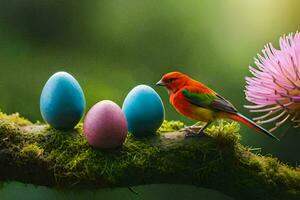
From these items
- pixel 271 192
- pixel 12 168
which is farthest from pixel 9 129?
pixel 271 192

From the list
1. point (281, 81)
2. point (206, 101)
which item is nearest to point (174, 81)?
point (206, 101)

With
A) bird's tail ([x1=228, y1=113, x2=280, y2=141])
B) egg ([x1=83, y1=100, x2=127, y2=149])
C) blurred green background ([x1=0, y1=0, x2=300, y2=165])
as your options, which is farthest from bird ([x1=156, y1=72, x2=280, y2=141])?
blurred green background ([x1=0, y1=0, x2=300, y2=165])

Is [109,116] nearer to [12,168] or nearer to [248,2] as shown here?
[12,168]

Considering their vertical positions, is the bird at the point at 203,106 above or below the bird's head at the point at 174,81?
below

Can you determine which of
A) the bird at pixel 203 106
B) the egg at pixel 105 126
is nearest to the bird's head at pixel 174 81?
the bird at pixel 203 106

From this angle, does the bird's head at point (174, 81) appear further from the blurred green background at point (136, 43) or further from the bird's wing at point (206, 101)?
the blurred green background at point (136, 43)

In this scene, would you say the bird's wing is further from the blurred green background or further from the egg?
the blurred green background

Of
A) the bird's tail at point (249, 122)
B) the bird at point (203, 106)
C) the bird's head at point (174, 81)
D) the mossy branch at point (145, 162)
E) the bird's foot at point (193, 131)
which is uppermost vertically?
the bird's head at point (174, 81)
